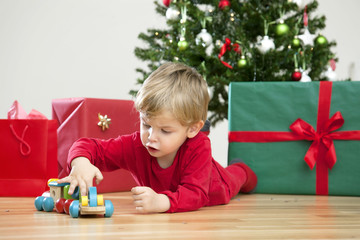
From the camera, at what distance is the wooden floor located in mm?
988

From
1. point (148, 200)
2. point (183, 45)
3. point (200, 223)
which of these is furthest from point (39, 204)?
point (183, 45)

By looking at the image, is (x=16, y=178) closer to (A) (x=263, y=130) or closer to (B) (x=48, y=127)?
(B) (x=48, y=127)

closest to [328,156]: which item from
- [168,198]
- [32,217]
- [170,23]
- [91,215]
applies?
[168,198]

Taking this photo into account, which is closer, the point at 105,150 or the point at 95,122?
the point at 105,150

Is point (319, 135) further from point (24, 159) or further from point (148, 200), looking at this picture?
point (24, 159)

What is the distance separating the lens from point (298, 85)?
1798 millimetres

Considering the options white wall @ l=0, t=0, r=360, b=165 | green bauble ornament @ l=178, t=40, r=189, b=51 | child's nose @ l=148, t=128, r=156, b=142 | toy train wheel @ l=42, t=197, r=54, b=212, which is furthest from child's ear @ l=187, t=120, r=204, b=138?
white wall @ l=0, t=0, r=360, b=165

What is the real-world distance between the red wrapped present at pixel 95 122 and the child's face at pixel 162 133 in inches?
17.0

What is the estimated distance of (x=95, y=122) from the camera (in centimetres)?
169

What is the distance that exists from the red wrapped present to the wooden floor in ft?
0.82

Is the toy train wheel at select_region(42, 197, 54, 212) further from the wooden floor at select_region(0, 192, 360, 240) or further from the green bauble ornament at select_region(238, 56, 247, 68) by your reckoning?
the green bauble ornament at select_region(238, 56, 247, 68)

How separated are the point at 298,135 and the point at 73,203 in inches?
36.6

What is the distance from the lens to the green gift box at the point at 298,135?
176cm

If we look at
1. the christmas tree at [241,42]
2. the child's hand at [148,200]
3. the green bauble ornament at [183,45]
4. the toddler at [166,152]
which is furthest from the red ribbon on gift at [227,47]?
the child's hand at [148,200]
